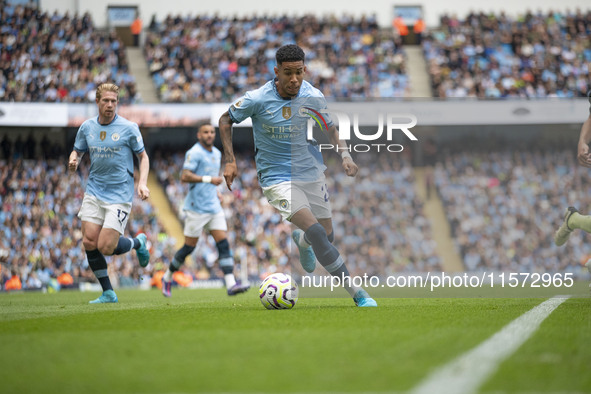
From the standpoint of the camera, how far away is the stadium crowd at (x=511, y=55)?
27.9m

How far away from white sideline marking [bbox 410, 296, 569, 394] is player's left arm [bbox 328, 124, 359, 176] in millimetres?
2487

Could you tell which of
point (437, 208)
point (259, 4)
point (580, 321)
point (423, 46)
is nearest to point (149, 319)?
point (580, 321)

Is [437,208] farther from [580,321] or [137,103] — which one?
[137,103]

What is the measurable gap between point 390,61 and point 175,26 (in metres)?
8.60

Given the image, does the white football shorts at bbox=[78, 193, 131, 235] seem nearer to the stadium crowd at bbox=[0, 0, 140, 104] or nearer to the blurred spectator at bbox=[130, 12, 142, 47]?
the stadium crowd at bbox=[0, 0, 140, 104]

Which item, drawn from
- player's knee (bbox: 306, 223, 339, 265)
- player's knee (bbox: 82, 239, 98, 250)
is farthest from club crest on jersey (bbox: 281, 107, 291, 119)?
player's knee (bbox: 82, 239, 98, 250)

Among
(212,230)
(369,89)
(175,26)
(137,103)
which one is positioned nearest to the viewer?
(212,230)

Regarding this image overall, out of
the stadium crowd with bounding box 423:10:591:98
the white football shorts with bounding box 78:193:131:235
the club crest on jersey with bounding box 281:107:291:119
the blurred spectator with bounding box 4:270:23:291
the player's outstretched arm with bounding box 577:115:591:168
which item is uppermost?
the stadium crowd with bounding box 423:10:591:98

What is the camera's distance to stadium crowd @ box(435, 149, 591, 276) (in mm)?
9758

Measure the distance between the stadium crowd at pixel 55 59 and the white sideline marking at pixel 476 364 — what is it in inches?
900

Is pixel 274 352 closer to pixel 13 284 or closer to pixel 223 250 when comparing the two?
pixel 223 250

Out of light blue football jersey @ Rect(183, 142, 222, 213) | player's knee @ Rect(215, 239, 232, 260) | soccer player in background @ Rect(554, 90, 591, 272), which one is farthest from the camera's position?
light blue football jersey @ Rect(183, 142, 222, 213)

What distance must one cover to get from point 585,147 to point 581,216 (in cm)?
69

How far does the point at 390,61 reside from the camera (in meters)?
29.5
